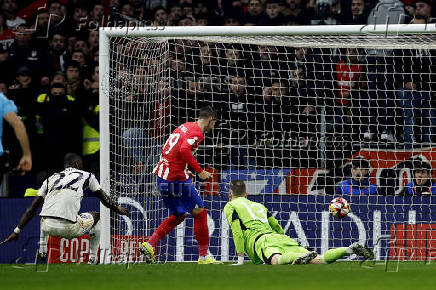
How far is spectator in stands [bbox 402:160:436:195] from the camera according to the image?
13.0m

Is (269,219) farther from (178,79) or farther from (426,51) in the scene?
(426,51)

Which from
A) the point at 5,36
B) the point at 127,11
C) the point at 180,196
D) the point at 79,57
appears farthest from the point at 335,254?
the point at 5,36

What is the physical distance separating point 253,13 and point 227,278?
30.1ft

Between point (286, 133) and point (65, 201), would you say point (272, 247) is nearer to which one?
point (65, 201)

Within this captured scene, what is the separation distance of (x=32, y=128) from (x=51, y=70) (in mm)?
1752

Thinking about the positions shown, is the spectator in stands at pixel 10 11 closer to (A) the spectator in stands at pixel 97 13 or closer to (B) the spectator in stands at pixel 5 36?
(B) the spectator in stands at pixel 5 36

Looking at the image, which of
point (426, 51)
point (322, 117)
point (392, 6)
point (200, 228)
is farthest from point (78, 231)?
point (392, 6)

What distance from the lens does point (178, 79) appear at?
1327 centimetres

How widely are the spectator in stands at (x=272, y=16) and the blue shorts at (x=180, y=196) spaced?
5505 mm

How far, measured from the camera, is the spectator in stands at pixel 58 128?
13898 millimetres

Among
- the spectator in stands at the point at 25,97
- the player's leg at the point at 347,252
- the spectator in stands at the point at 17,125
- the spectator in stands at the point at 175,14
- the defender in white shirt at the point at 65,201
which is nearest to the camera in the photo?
the spectator in stands at the point at 17,125

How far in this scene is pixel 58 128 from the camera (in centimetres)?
1388

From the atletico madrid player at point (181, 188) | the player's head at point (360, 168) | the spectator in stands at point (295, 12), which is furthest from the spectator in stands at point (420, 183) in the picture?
the spectator in stands at point (295, 12)

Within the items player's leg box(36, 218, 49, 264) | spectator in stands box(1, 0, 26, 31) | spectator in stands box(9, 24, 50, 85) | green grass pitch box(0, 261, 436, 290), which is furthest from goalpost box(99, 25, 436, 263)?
spectator in stands box(1, 0, 26, 31)
